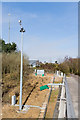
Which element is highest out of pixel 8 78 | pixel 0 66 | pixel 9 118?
pixel 0 66

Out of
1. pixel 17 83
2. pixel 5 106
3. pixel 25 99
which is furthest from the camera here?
pixel 17 83

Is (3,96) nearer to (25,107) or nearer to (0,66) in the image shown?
(25,107)

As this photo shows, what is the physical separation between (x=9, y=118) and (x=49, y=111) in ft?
4.71

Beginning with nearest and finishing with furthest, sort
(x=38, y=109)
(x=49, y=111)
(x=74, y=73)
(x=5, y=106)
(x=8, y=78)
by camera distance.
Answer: (x=49, y=111) < (x=38, y=109) < (x=5, y=106) < (x=8, y=78) < (x=74, y=73)

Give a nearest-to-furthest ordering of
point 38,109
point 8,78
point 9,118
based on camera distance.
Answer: point 9,118, point 38,109, point 8,78

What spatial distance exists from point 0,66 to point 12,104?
4787 mm

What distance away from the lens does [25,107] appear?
5453 mm

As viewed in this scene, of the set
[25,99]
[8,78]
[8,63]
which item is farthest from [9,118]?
[8,63]

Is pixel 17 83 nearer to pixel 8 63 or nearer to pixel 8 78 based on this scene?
pixel 8 78

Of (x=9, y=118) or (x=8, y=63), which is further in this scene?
(x=8, y=63)

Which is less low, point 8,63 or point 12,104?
point 8,63

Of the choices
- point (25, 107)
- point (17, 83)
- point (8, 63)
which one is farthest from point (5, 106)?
point (8, 63)

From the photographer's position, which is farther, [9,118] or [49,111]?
[49,111]

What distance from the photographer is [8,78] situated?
32.3 ft
